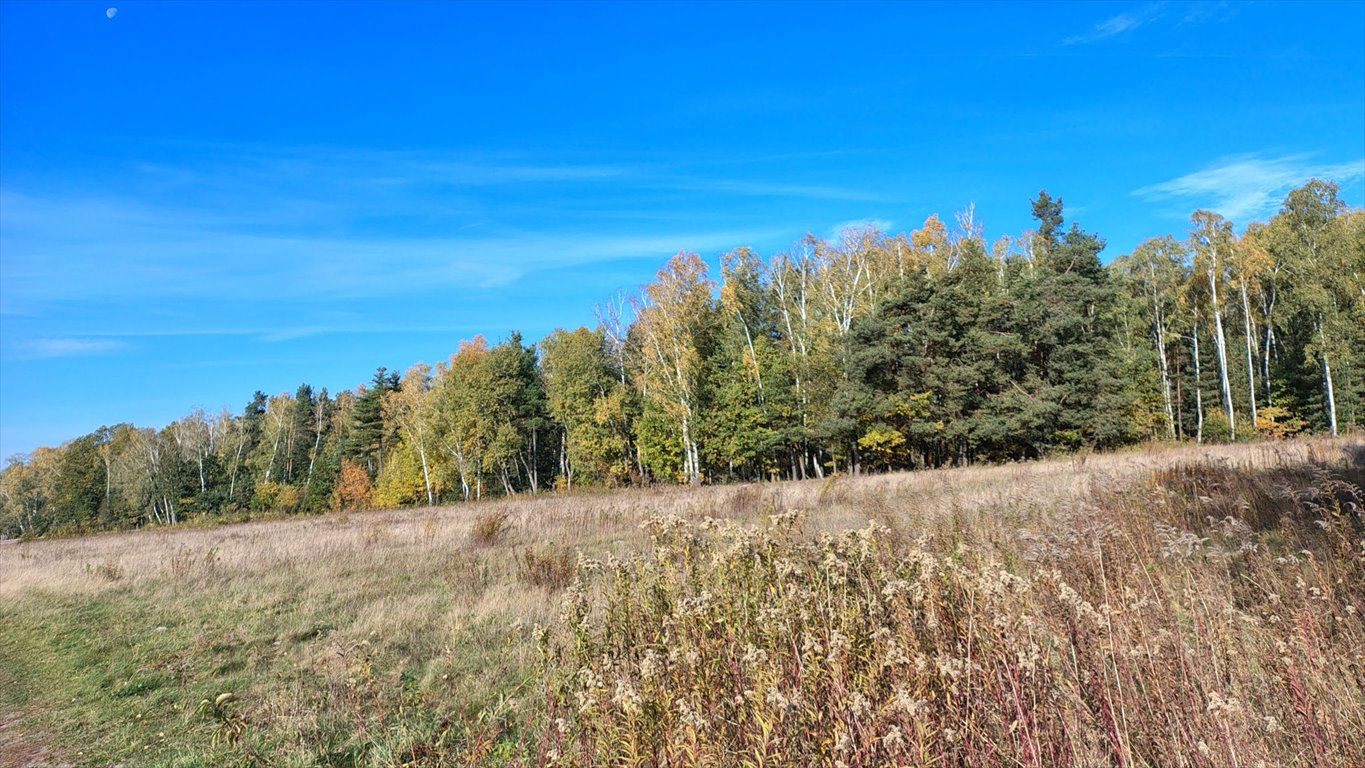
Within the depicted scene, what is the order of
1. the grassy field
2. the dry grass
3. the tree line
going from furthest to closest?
1. the tree line
2. the dry grass
3. the grassy field

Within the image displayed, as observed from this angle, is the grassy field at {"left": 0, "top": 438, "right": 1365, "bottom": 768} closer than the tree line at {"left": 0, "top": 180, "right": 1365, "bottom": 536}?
Yes

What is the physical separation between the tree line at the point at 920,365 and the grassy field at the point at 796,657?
72.2 ft

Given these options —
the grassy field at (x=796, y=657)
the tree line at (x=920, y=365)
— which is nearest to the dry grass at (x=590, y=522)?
the grassy field at (x=796, y=657)

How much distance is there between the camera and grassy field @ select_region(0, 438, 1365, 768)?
7.38ft

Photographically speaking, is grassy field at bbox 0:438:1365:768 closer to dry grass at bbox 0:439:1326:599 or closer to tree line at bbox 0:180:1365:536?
dry grass at bbox 0:439:1326:599

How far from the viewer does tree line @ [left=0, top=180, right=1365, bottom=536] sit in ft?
97.2

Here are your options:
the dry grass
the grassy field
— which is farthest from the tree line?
the grassy field

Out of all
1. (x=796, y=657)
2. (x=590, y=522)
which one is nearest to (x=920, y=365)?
(x=590, y=522)

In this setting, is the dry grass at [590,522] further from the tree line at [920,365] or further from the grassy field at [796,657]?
the tree line at [920,365]

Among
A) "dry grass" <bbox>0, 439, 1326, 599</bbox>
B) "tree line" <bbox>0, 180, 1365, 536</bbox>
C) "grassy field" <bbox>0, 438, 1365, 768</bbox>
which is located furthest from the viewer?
"tree line" <bbox>0, 180, 1365, 536</bbox>

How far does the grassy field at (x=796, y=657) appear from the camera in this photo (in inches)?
88.5

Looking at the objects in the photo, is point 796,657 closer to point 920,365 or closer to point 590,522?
point 590,522

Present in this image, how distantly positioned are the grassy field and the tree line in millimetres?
22008

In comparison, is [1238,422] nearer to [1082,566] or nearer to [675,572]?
[1082,566]
